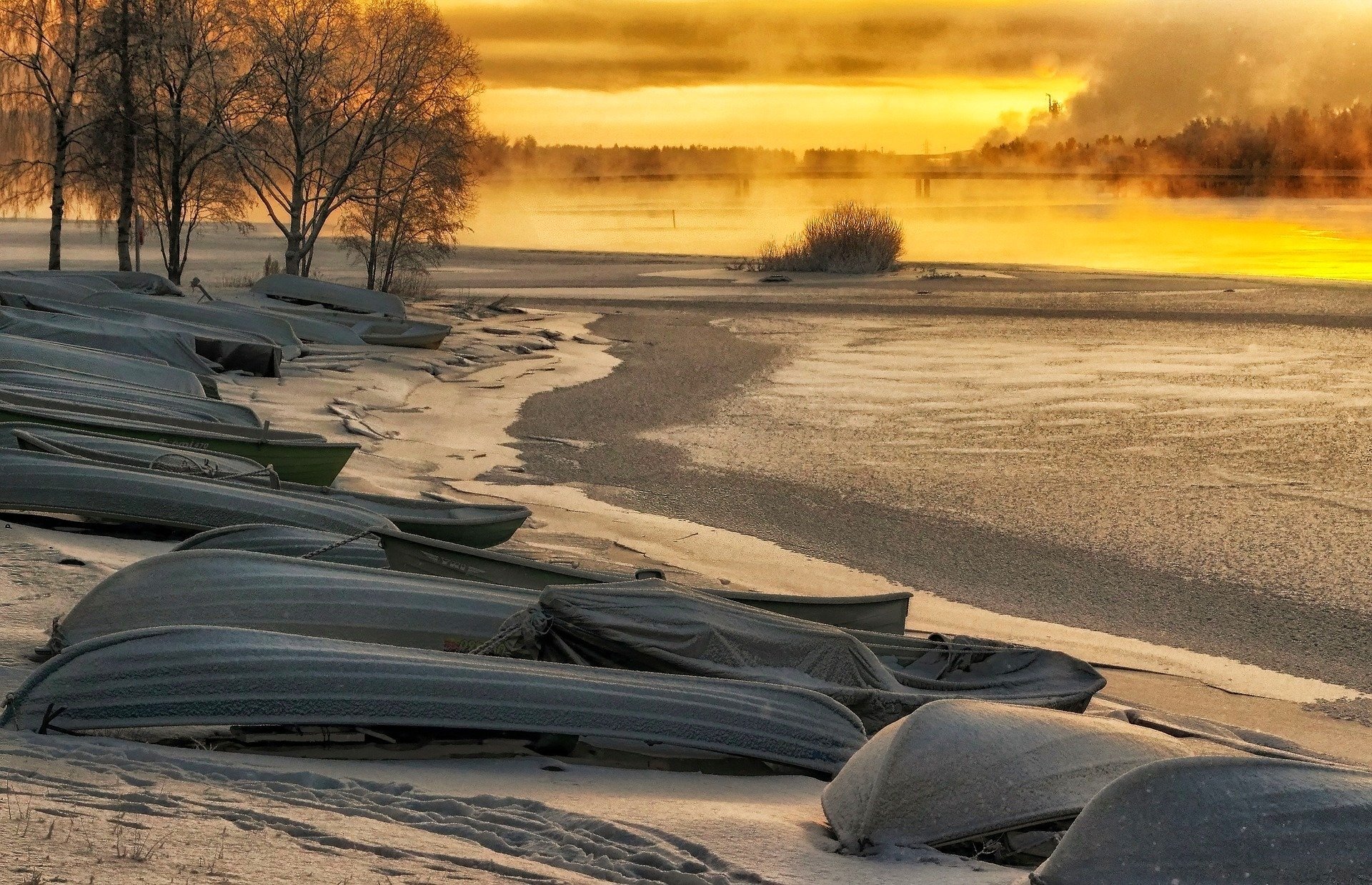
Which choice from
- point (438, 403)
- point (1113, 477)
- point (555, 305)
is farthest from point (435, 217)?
point (1113, 477)

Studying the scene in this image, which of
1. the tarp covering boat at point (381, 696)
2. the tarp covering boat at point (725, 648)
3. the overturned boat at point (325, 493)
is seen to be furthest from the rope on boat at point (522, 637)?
the overturned boat at point (325, 493)

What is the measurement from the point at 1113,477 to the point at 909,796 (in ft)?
37.2

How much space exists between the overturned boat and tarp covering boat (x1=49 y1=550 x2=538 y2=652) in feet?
9.78

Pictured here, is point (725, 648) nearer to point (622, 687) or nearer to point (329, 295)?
point (622, 687)

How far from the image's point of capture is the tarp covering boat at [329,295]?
1156 inches

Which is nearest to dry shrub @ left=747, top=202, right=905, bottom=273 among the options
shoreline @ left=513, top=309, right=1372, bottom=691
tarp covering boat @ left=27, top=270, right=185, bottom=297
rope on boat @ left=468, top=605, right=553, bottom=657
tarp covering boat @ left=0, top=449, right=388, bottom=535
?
tarp covering boat @ left=27, top=270, right=185, bottom=297

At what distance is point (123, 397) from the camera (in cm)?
1434

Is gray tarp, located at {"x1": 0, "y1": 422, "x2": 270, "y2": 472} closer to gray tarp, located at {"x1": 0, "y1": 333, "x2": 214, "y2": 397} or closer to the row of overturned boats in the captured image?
the row of overturned boats

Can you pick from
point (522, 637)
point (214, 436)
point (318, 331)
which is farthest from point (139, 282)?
point (522, 637)

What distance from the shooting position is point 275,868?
3.86 m

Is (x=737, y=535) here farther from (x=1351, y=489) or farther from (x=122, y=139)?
(x=122, y=139)

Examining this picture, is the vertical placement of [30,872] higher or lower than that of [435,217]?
lower

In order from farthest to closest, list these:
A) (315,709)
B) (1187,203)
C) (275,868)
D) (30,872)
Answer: (1187,203) < (315,709) < (275,868) < (30,872)

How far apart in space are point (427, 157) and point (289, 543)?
101ft
